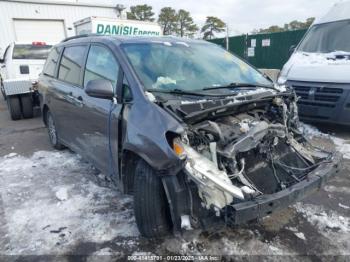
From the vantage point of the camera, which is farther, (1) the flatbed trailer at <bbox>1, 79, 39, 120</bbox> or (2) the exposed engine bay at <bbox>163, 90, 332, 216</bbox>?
(1) the flatbed trailer at <bbox>1, 79, 39, 120</bbox>

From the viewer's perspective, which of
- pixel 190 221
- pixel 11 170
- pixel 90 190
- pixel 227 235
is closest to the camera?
pixel 190 221

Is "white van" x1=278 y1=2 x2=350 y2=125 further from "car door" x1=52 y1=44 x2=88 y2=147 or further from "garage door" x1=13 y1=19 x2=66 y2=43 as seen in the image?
"garage door" x1=13 y1=19 x2=66 y2=43

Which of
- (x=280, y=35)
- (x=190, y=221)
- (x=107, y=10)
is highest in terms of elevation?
(x=107, y=10)

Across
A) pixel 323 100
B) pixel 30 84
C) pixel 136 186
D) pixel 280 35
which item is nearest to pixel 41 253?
pixel 136 186

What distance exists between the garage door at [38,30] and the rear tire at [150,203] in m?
15.6

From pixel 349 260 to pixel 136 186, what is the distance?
186 centimetres

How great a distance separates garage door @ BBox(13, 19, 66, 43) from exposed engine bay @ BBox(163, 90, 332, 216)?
15.6 meters

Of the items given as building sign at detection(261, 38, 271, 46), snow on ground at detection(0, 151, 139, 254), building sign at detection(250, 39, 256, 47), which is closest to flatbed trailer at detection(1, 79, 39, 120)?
snow on ground at detection(0, 151, 139, 254)

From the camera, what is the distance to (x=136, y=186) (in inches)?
112

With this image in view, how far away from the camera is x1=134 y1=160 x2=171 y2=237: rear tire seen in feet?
8.86

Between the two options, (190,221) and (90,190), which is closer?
(190,221)

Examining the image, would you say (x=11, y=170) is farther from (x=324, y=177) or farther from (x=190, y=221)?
(x=324, y=177)

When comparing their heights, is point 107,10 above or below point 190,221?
above

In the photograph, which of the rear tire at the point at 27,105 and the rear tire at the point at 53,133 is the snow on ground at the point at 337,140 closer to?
the rear tire at the point at 53,133
